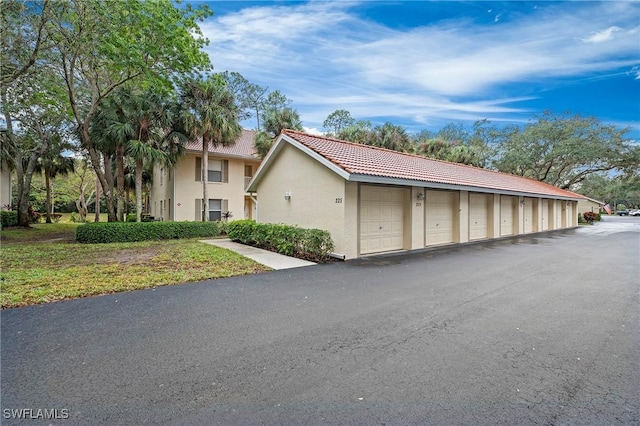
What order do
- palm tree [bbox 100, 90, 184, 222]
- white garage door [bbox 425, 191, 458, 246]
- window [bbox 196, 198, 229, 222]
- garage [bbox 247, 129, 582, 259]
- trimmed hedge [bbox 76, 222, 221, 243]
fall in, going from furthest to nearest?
window [bbox 196, 198, 229, 222], palm tree [bbox 100, 90, 184, 222], trimmed hedge [bbox 76, 222, 221, 243], white garage door [bbox 425, 191, 458, 246], garage [bbox 247, 129, 582, 259]

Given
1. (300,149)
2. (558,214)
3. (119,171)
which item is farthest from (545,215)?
(119,171)

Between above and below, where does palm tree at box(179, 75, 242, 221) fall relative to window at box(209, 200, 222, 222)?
above

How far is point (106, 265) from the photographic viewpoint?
314 inches

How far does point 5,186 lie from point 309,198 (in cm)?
2556

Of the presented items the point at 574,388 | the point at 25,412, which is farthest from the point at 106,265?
the point at 574,388

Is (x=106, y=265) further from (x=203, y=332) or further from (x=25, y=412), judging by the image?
(x=25, y=412)

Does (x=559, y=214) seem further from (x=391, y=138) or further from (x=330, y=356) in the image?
(x=330, y=356)

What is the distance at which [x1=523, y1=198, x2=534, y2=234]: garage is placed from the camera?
61.7 feet

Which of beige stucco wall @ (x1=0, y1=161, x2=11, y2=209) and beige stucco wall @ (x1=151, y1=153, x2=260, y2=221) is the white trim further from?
beige stucco wall @ (x1=0, y1=161, x2=11, y2=209)

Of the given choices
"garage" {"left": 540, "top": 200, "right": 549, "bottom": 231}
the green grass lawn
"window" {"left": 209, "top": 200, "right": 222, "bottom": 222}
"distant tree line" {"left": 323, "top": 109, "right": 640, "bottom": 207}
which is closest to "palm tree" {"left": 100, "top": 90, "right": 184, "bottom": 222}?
"window" {"left": 209, "top": 200, "right": 222, "bottom": 222}

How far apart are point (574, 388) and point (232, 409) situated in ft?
9.77

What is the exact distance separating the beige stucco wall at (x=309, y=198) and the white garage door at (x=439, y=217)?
4.26 meters

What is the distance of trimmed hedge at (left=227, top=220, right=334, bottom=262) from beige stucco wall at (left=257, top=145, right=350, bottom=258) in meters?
0.49

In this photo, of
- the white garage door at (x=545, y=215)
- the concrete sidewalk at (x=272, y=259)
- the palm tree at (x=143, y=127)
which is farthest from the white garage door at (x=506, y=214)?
the palm tree at (x=143, y=127)
